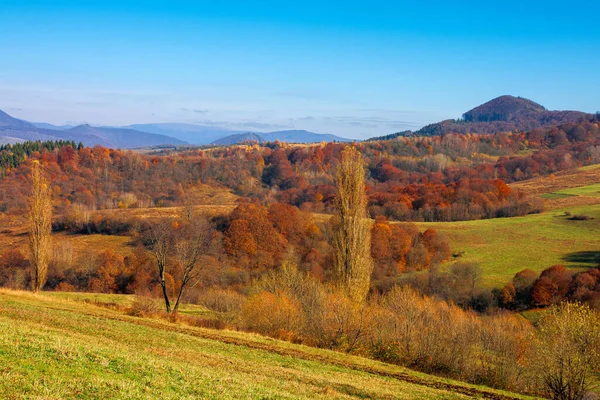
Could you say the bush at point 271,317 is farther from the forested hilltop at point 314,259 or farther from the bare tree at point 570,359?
the bare tree at point 570,359

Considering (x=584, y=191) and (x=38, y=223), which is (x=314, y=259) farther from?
(x=584, y=191)

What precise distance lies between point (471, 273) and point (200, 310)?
1570 inches

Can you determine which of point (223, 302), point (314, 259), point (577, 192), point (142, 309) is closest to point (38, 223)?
point (142, 309)

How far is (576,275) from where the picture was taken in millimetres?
63031

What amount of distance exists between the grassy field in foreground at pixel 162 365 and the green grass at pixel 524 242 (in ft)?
161

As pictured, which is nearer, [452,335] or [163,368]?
[163,368]

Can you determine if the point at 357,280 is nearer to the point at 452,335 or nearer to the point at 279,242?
the point at 452,335

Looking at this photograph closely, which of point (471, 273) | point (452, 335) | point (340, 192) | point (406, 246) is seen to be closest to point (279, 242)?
point (406, 246)

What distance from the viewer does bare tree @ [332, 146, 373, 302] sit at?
1459 inches

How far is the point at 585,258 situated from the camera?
6994 centimetres

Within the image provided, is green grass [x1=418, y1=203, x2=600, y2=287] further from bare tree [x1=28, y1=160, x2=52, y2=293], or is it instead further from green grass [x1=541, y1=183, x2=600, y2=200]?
bare tree [x1=28, y1=160, x2=52, y2=293]

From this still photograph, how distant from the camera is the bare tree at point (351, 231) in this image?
37062 mm

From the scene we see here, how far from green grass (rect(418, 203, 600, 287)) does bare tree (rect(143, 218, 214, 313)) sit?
41.6m

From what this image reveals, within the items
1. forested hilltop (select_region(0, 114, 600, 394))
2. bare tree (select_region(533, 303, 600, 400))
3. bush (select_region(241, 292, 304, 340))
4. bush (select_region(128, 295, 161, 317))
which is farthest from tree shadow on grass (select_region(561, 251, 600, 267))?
bush (select_region(128, 295, 161, 317))
